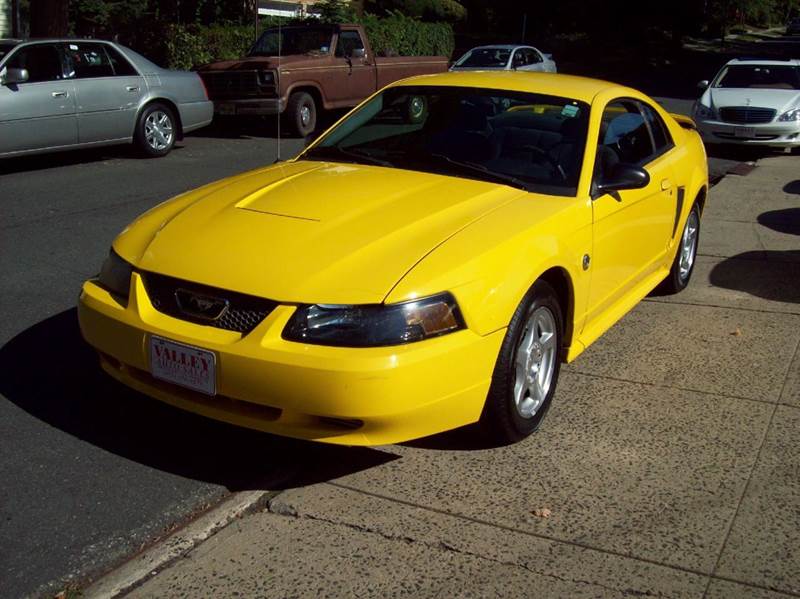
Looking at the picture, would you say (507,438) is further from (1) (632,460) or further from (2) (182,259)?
(2) (182,259)

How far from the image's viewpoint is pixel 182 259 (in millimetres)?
3943

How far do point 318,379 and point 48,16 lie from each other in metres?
14.9

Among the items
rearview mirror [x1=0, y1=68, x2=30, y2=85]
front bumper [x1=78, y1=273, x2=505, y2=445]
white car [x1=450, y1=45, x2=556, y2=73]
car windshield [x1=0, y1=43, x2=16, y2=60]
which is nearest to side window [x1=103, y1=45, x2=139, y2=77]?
car windshield [x1=0, y1=43, x2=16, y2=60]

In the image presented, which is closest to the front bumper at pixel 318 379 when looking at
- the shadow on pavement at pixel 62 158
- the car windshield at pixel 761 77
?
the shadow on pavement at pixel 62 158

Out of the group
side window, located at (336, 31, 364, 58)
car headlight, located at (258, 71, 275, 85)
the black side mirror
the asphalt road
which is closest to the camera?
the asphalt road

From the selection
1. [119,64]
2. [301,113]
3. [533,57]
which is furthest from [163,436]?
[533,57]

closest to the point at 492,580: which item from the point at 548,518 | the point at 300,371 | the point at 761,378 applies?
the point at 548,518

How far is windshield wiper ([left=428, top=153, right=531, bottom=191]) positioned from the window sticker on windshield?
58 centimetres

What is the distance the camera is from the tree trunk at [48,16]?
1634 centimetres

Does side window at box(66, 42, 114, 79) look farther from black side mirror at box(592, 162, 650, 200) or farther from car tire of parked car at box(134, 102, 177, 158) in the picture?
black side mirror at box(592, 162, 650, 200)

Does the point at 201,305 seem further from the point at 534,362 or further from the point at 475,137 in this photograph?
the point at 475,137

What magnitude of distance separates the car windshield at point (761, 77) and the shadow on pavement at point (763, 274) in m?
8.29

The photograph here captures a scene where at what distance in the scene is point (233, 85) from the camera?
14.9 meters

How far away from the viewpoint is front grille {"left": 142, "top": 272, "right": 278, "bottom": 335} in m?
3.69
